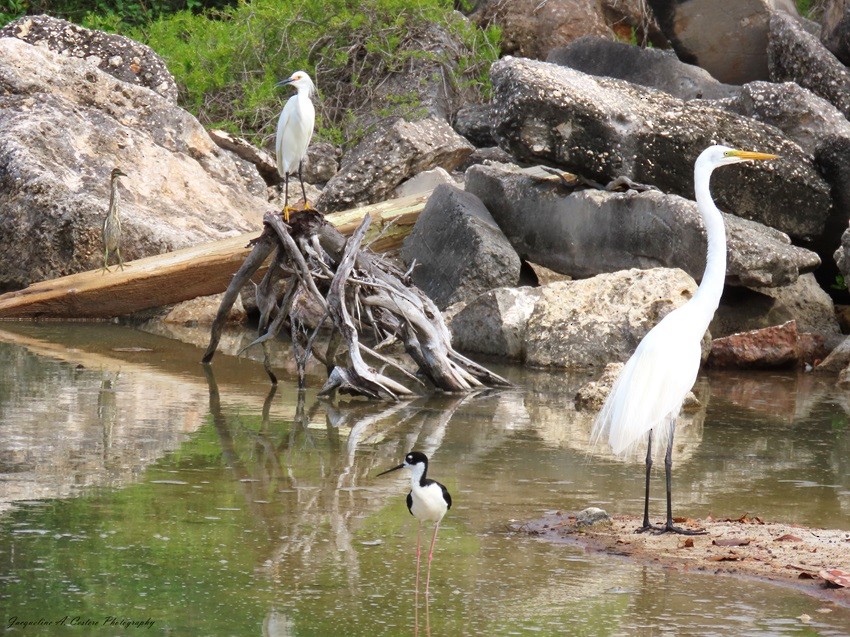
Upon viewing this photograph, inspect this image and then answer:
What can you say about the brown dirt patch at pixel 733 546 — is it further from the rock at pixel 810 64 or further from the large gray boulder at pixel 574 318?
the rock at pixel 810 64

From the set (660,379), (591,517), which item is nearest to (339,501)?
(591,517)

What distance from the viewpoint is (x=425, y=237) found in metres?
12.9

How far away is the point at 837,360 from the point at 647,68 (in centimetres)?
561

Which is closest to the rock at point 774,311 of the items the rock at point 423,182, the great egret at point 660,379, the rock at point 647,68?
the rock at point 647,68

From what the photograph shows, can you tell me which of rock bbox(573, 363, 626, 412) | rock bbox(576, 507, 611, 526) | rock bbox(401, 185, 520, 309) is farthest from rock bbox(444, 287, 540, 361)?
rock bbox(576, 507, 611, 526)

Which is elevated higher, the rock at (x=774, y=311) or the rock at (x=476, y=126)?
the rock at (x=476, y=126)

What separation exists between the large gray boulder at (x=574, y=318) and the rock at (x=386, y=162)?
3.46 m

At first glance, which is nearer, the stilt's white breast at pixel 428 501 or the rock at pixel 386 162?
the stilt's white breast at pixel 428 501

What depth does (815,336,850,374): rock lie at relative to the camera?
1146 cm

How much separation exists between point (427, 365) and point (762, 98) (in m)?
6.28

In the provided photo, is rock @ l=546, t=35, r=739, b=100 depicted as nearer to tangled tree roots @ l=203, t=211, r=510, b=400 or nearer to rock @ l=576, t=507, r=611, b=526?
tangled tree roots @ l=203, t=211, r=510, b=400

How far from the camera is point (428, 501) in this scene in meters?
4.52

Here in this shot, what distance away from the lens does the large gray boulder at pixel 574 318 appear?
11.1 m

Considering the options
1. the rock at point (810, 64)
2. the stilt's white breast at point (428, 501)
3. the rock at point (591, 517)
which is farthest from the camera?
the rock at point (810, 64)
